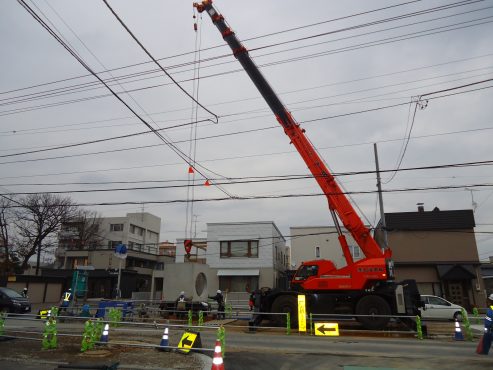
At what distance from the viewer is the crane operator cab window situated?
59.4 feet

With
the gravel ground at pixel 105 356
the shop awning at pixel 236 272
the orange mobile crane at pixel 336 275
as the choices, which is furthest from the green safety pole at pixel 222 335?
the shop awning at pixel 236 272

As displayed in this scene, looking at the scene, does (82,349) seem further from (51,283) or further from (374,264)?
(51,283)

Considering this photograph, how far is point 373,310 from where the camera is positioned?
16828 millimetres

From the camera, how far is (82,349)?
1102 cm

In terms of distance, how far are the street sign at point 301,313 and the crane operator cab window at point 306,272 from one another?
4.71 feet

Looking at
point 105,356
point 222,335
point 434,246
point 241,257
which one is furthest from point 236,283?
point 222,335

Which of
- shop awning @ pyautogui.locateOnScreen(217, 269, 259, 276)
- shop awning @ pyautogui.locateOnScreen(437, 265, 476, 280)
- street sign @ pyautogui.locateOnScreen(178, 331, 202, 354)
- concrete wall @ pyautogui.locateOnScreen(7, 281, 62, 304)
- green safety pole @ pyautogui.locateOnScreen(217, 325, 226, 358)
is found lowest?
street sign @ pyautogui.locateOnScreen(178, 331, 202, 354)

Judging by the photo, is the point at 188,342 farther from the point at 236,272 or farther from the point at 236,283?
the point at 236,283

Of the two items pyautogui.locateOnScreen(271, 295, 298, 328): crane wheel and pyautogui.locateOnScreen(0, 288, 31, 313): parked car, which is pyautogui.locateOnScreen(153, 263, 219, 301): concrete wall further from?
pyautogui.locateOnScreen(0, 288, 31, 313): parked car

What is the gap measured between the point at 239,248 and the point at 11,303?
19.8m

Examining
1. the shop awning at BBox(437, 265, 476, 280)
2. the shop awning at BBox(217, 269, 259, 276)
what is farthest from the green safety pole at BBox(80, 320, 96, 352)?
the shop awning at BBox(437, 265, 476, 280)

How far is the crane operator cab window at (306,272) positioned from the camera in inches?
713

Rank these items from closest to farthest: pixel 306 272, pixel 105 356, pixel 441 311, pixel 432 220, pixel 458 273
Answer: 1. pixel 105 356
2. pixel 306 272
3. pixel 441 311
4. pixel 458 273
5. pixel 432 220

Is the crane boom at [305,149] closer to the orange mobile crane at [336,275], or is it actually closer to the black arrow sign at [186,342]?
the orange mobile crane at [336,275]
